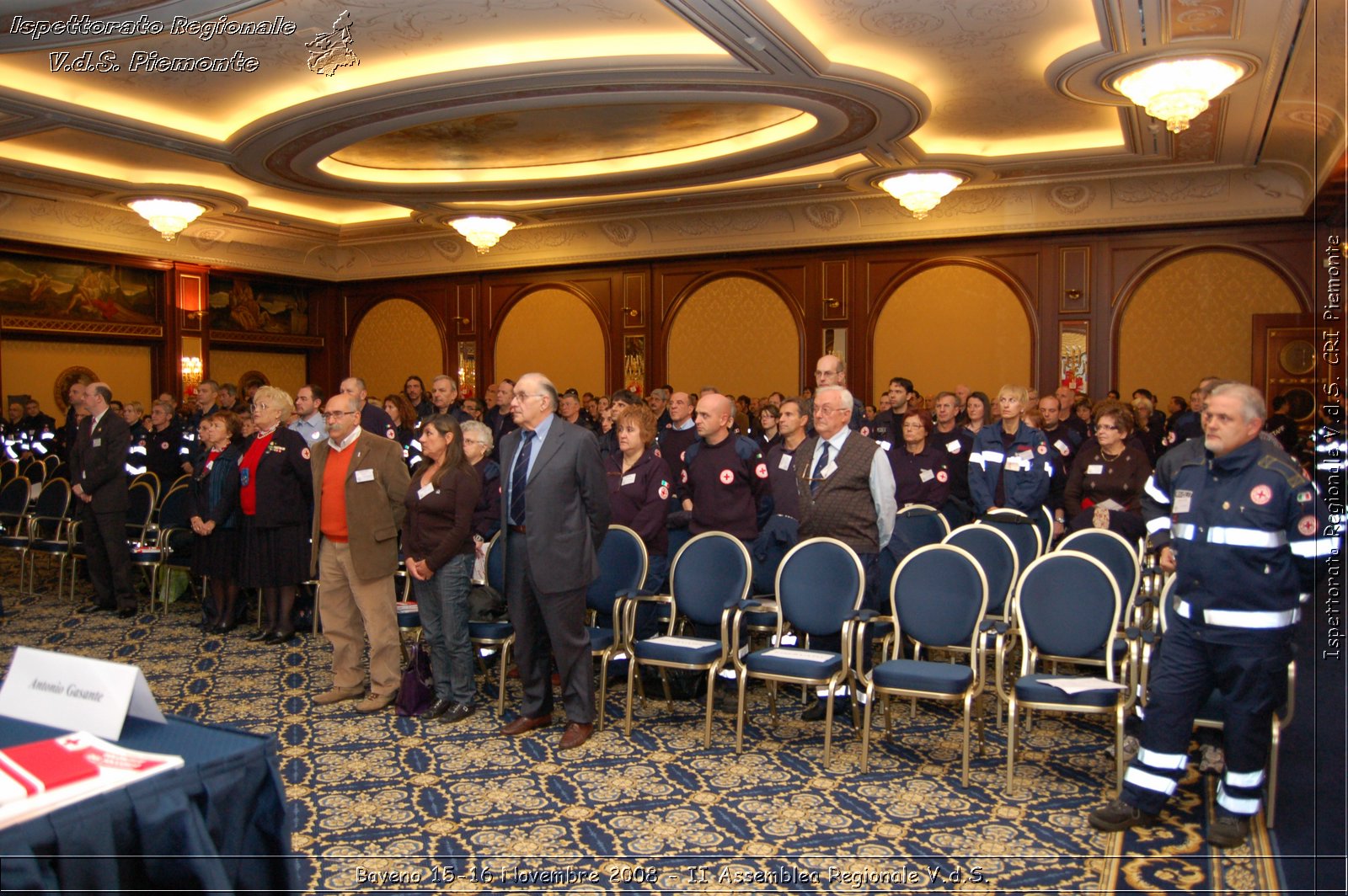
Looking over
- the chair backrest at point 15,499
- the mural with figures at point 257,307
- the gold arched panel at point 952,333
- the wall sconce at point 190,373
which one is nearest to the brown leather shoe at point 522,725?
the chair backrest at point 15,499

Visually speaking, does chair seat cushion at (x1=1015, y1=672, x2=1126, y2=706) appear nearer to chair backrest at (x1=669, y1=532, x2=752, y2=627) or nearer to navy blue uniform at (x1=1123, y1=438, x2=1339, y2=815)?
navy blue uniform at (x1=1123, y1=438, x2=1339, y2=815)

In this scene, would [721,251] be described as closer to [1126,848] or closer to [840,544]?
[840,544]

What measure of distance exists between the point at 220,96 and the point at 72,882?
29.3ft

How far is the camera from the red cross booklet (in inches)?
76.2

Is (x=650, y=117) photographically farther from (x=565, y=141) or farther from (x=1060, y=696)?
(x=1060, y=696)

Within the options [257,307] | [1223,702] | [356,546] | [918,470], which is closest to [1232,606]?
[1223,702]

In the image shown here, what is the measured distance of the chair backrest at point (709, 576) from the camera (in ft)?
17.5

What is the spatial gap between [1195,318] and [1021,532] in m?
7.73

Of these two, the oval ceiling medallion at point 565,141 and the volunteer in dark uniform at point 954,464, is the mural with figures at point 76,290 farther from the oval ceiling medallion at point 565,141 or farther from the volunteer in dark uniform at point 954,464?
the volunteer in dark uniform at point 954,464

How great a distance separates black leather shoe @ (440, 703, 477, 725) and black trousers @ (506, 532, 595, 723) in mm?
384

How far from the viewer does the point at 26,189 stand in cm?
1273

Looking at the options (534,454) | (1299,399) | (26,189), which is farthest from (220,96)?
(1299,399)

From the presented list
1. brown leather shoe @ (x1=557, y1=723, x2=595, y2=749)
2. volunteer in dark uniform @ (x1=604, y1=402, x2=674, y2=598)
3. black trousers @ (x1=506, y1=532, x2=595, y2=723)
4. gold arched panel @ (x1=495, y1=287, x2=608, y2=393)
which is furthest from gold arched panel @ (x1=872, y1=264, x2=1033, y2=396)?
brown leather shoe @ (x1=557, y1=723, x2=595, y2=749)

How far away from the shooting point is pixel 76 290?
46.8ft
